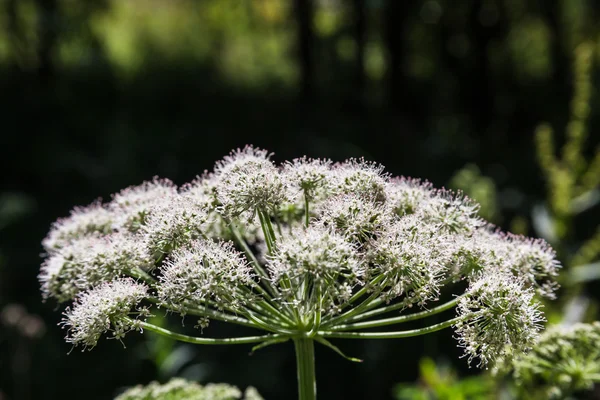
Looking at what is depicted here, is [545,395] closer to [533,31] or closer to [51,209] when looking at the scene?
[51,209]

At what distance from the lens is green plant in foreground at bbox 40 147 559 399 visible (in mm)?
2039

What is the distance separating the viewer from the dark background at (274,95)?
1073cm

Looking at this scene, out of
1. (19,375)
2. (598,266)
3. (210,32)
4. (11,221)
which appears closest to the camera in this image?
(598,266)

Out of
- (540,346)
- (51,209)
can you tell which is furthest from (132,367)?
(540,346)

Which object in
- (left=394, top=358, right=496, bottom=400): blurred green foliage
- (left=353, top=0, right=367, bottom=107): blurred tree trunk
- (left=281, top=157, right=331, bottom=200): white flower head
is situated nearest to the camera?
(left=281, top=157, right=331, bottom=200): white flower head

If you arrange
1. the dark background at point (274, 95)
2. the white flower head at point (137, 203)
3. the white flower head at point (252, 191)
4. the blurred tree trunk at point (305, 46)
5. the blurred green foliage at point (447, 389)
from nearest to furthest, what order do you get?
1. the white flower head at point (252, 191)
2. the white flower head at point (137, 203)
3. the blurred green foliage at point (447, 389)
4. the dark background at point (274, 95)
5. the blurred tree trunk at point (305, 46)

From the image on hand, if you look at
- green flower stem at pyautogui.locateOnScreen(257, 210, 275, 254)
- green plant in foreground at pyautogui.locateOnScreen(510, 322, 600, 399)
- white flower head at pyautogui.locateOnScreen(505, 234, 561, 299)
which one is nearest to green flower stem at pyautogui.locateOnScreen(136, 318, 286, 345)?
green flower stem at pyautogui.locateOnScreen(257, 210, 275, 254)

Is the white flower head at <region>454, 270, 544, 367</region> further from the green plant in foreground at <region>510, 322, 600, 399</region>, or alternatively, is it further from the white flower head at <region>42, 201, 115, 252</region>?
the white flower head at <region>42, 201, 115, 252</region>

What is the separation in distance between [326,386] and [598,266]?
3335 mm

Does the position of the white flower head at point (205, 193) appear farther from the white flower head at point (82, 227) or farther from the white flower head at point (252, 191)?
the white flower head at point (82, 227)

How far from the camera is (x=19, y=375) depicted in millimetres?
5945

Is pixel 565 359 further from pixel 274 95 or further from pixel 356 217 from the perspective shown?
pixel 274 95

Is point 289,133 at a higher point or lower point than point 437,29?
lower

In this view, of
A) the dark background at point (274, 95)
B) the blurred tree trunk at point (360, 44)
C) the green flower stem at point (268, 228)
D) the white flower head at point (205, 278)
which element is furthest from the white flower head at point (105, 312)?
the blurred tree trunk at point (360, 44)
